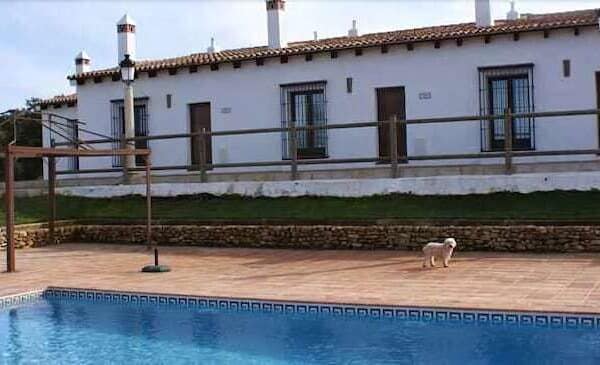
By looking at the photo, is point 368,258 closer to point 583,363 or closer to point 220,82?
point 583,363

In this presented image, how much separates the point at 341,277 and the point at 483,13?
10.6 metres

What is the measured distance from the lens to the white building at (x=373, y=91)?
17875mm

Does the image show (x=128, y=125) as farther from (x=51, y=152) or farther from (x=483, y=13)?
(x=483, y=13)

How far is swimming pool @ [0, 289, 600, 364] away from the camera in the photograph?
781 cm

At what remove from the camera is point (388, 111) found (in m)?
19.7

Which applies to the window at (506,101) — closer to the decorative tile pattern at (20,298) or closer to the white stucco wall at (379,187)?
the white stucco wall at (379,187)

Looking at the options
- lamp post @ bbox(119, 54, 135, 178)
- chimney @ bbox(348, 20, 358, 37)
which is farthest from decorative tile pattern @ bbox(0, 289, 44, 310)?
chimney @ bbox(348, 20, 358, 37)

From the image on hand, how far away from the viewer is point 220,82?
21.3m

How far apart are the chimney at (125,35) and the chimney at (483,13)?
1042cm

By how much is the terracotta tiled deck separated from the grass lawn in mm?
1004

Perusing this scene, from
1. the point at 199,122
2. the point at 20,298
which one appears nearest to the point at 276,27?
the point at 199,122

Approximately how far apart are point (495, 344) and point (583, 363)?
991 mm

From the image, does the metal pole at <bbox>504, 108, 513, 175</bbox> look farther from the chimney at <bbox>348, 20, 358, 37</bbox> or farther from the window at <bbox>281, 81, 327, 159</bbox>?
the chimney at <bbox>348, 20, 358, 37</bbox>

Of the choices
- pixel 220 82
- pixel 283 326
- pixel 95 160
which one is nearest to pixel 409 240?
pixel 283 326
